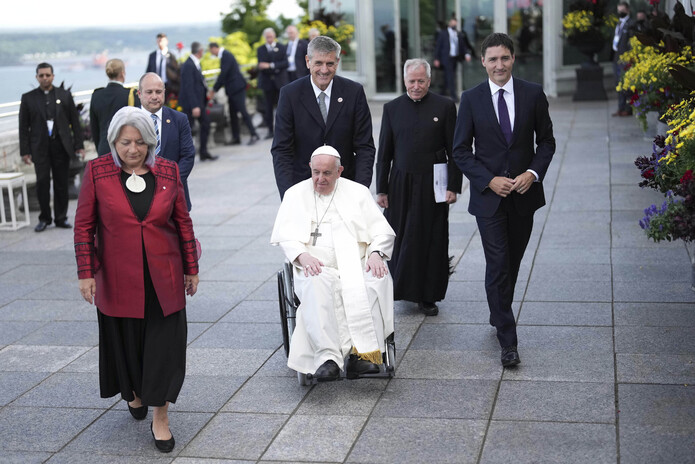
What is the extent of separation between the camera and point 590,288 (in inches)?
274

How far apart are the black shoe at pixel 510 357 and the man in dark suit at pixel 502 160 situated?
40mm

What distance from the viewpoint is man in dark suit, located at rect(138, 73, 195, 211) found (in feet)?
21.1

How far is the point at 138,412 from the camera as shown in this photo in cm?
491

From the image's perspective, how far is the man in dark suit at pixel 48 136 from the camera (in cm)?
1023

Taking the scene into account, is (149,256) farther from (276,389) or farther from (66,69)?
(66,69)

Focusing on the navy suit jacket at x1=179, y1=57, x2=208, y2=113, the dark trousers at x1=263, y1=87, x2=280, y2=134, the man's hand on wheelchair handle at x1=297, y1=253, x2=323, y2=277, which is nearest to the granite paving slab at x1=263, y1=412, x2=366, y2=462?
the man's hand on wheelchair handle at x1=297, y1=253, x2=323, y2=277

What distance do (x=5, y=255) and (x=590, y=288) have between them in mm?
5735

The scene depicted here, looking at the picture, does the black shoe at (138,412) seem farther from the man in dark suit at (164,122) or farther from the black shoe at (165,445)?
the man in dark suit at (164,122)

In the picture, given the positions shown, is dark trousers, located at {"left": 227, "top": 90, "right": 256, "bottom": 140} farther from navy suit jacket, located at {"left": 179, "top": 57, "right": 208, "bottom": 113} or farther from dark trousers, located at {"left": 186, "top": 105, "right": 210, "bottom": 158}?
navy suit jacket, located at {"left": 179, "top": 57, "right": 208, "bottom": 113}

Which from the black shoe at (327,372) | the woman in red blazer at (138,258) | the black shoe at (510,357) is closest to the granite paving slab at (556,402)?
the black shoe at (510,357)

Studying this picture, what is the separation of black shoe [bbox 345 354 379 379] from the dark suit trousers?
847 mm

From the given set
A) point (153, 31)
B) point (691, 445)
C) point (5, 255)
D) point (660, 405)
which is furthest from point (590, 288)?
point (153, 31)

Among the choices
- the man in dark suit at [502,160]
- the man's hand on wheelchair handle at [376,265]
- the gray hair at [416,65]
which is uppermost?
the gray hair at [416,65]

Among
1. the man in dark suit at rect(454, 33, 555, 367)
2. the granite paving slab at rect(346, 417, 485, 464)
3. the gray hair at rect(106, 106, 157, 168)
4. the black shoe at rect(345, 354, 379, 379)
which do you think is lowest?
the granite paving slab at rect(346, 417, 485, 464)
